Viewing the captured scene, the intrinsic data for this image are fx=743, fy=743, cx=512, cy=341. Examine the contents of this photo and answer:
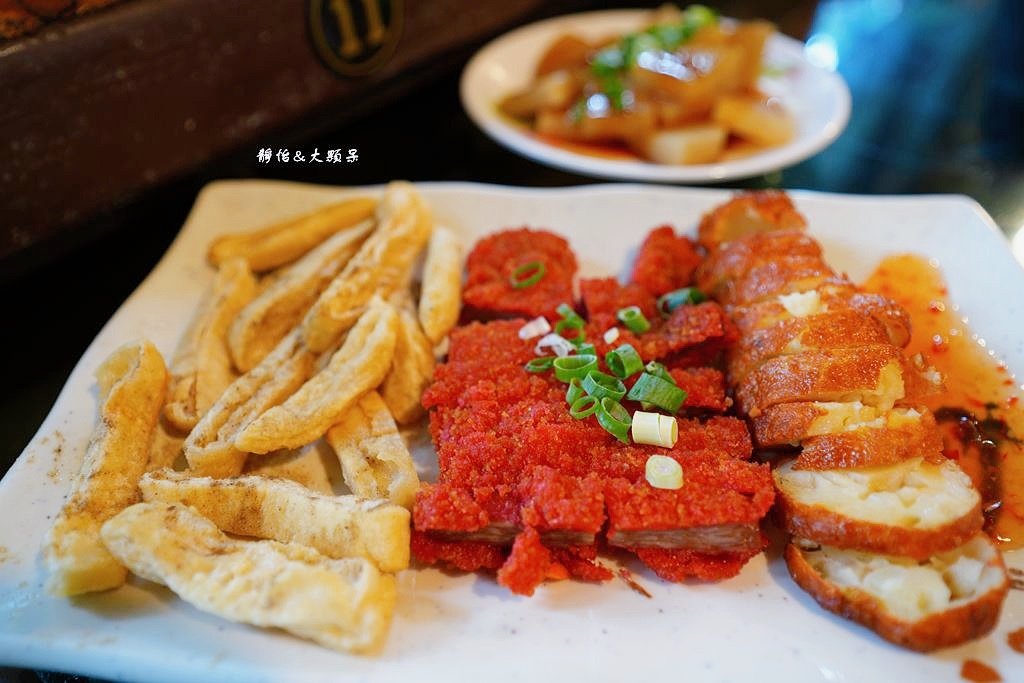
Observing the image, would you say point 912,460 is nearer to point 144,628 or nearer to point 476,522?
point 476,522

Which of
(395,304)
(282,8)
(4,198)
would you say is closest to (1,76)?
(4,198)

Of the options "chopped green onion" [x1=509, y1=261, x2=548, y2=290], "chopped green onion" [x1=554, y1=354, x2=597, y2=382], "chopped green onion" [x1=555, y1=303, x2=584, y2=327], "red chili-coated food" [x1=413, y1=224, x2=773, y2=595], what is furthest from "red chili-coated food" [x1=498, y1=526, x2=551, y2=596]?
"chopped green onion" [x1=509, y1=261, x2=548, y2=290]

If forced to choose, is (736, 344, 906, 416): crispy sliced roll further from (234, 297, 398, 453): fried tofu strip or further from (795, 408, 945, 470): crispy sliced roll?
(234, 297, 398, 453): fried tofu strip

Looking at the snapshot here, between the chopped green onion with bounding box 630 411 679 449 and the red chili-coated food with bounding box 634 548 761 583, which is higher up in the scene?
the chopped green onion with bounding box 630 411 679 449

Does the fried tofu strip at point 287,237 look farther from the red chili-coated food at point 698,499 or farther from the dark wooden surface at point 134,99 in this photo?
the red chili-coated food at point 698,499

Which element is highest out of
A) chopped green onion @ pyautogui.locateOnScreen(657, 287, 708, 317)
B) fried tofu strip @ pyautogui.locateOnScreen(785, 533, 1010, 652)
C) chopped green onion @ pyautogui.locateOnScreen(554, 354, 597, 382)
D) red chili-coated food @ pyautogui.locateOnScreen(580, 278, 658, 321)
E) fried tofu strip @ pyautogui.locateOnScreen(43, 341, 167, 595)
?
fried tofu strip @ pyautogui.locateOnScreen(43, 341, 167, 595)

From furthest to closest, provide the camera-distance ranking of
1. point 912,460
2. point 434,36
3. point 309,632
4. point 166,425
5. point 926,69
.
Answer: point 926,69
point 434,36
point 166,425
point 912,460
point 309,632

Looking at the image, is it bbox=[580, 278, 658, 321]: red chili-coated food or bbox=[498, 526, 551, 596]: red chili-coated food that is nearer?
bbox=[498, 526, 551, 596]: red chili-coated food
